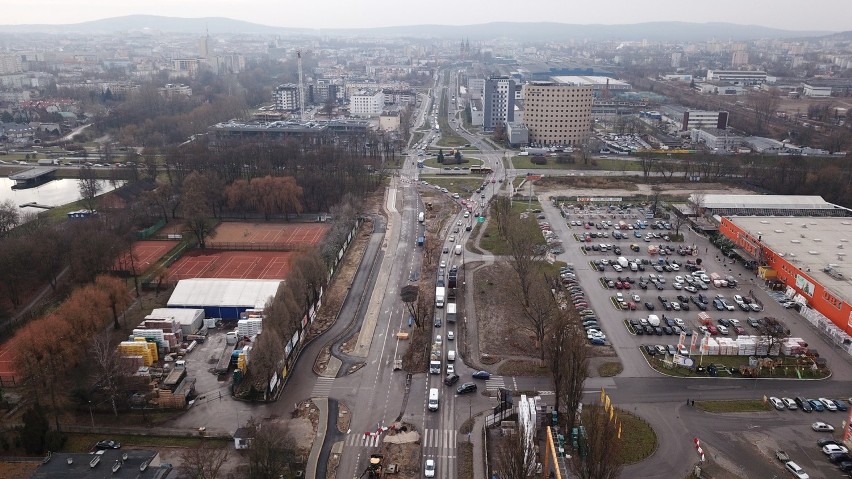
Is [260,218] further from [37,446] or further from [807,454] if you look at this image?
[807,454]

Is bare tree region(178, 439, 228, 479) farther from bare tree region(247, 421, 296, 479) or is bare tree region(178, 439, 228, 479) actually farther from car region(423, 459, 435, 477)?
car region(423, 459, 435, 477)

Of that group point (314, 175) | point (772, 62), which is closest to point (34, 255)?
point (314, 175)

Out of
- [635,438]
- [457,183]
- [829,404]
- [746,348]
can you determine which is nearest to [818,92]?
[457,183]

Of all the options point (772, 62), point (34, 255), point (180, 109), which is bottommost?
point (34, 255)

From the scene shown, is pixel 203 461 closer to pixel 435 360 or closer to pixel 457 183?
pixel 435 360

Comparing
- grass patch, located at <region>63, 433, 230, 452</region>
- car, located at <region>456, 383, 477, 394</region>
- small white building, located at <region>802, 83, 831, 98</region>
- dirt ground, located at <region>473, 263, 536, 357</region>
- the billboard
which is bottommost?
grass patch, located at <region>63, 433, 230, 452</region>

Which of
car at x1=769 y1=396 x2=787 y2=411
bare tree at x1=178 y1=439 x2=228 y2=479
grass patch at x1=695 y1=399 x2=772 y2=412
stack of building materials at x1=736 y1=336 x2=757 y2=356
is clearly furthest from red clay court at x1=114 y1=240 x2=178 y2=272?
car at x1=769 y1=396 x2=787 y2=411
